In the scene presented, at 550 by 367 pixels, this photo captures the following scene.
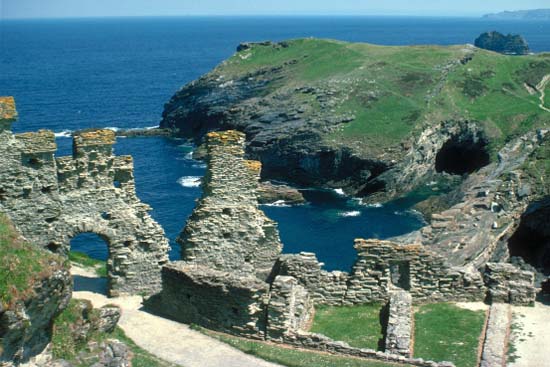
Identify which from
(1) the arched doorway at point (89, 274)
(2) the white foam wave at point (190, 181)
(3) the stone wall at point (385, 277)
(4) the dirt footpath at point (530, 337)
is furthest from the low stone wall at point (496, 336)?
(2) the white foam wave at point (190, 181)

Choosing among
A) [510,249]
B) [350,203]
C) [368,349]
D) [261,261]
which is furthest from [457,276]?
[350,203]

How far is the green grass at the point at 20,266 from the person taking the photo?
50.6 feet

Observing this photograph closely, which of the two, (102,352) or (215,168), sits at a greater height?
(215,168)

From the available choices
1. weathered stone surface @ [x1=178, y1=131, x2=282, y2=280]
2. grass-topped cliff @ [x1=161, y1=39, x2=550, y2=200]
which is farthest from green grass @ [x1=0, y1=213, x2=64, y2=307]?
grass-topped cliff @ [x1=161, y1=39, x2=550, y2=200]

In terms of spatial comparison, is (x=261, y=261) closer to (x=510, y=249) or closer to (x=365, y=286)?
(x=365, y=286)

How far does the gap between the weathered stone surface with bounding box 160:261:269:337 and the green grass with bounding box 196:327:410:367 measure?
0.73 metres

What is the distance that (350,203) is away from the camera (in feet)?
283

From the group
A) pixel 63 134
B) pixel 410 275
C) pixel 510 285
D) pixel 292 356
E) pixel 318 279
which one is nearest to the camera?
pixel 292 356

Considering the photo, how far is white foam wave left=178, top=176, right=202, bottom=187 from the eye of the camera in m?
88.6

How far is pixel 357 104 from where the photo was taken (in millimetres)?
105375

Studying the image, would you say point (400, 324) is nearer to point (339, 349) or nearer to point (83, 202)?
point (339, 349)

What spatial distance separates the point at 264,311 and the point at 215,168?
23.3ft

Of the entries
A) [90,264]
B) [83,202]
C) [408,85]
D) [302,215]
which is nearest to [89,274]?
[90,264]

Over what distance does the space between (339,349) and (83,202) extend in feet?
39.1
